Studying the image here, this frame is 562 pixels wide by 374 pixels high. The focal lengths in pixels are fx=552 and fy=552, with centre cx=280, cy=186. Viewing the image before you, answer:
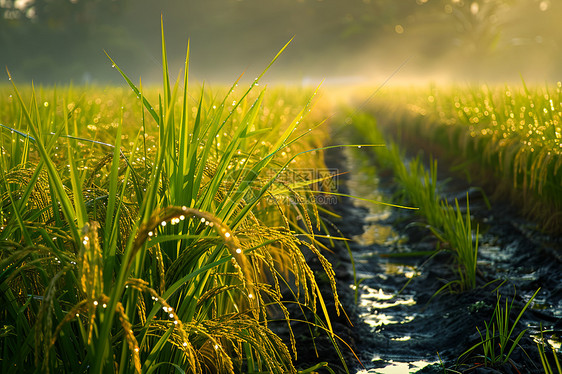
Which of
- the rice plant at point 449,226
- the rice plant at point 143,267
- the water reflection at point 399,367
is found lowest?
the water reflection at point 399,367

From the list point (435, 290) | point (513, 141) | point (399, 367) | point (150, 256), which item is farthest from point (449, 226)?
point (150, 256)

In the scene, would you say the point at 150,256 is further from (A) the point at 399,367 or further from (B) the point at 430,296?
(B) the point at 430,296

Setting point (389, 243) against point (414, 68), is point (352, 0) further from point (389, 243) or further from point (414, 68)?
point (389, 243)

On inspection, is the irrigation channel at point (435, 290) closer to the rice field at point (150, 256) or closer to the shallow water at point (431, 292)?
the shallow water at point (431, 292)

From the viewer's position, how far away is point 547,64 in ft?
143

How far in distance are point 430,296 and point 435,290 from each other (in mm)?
56

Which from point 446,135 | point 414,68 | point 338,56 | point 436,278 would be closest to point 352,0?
point 414,68

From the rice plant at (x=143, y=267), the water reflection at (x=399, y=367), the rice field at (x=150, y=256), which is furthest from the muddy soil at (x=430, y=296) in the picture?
the rice plant at (x=143, y=267)

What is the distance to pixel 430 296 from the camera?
297cm

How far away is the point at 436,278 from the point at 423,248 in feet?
2.12

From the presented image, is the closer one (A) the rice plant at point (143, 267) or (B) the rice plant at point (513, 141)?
(A) the rice plant at point (143, 267)

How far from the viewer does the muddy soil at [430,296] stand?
2.20 meters

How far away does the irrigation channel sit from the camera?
2.23 m

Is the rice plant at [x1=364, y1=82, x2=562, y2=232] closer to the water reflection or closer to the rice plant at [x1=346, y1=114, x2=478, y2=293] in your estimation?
the rice plant at [x1=346, y1=114, x2=478, y2=293]
